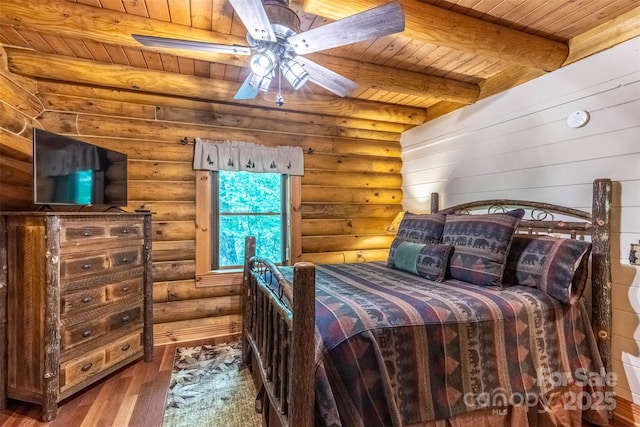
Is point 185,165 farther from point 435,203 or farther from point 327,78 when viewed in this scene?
point 435,203

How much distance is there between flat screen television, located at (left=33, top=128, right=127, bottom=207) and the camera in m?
2.09

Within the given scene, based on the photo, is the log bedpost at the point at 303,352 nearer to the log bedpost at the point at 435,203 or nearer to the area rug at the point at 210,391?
the area rug at the point at 210,391

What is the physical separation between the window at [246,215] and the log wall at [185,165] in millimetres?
234

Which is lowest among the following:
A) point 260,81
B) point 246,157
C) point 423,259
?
point 423,259

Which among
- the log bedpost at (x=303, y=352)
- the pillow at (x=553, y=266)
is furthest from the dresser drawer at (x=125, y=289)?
the pillow at (x=553, y=266)

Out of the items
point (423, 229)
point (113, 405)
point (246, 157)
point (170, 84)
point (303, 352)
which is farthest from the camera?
point (246, 157)

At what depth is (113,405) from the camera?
207cm

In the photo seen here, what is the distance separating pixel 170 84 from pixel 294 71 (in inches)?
63.0

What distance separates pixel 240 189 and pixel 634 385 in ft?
11.6

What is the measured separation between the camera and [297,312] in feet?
3.94

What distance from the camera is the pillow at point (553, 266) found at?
1830 mm

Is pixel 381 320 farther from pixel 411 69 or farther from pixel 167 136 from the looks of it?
pixel 167 136

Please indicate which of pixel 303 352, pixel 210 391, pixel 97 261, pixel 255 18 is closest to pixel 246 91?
pixel 255 18

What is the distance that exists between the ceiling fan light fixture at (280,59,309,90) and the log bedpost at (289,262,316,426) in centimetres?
123
